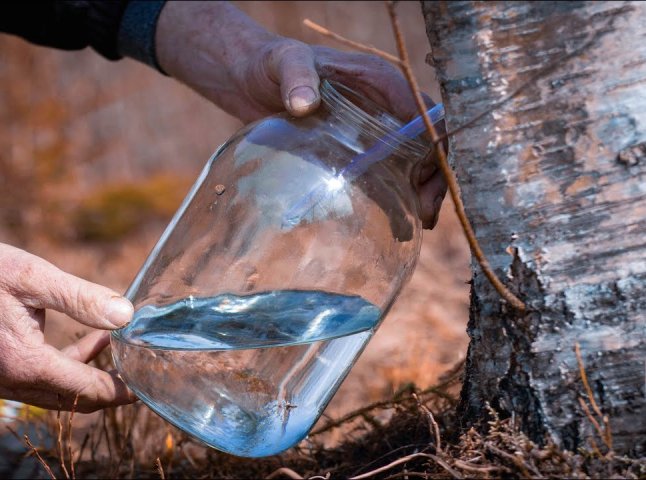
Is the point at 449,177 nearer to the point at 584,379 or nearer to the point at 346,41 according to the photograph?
the point at 346,41

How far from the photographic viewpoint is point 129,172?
7344mm

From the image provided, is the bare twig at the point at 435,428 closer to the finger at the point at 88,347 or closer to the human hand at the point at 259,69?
the human hand at the point at 259,69

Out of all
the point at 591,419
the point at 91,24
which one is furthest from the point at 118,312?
the point at 91,24

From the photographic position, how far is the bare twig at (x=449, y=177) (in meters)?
1.04

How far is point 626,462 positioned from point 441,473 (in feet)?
0.95

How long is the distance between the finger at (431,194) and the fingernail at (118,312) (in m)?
0.59

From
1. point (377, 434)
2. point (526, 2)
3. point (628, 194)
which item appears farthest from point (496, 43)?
point (377, 434)

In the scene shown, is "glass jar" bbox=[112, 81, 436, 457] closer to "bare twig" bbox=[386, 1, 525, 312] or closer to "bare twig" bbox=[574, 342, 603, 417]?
"bare twig" bbox=[386, 1, 525, 312]

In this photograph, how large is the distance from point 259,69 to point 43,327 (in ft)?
2.47

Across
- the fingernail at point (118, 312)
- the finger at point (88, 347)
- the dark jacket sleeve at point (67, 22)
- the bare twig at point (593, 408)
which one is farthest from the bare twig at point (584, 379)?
the dark jacket sleeve at point (67, 22)

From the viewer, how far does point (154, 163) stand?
24.3 ft

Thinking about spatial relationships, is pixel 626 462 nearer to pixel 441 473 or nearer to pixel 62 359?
pixel 441 473

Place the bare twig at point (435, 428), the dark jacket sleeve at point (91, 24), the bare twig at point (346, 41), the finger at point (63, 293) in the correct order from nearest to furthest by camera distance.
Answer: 1. the bare twig at point (346, 41)
2. the bare twig at point (435, 428)
3. the finger at point (63, 293)
4. the dark jacket sleeve at point (91, 24)

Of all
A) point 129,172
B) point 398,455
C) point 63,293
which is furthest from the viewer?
point 129,172
